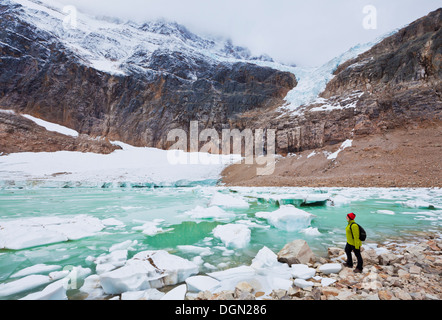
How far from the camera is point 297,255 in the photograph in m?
3.55

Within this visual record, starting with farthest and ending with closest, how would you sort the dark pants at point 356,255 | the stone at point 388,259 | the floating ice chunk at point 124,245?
the floating ice chunk at point 124,245 < the stone at point 388,259 < the dark pants at point 356,255


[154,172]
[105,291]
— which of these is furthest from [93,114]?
[105,291]

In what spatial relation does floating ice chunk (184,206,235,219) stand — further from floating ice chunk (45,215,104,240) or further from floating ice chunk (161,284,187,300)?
floating ice chunk (161,284,187,300)

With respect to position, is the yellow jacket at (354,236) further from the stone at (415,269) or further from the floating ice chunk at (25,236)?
→ the floating ice chunk at (25,236)

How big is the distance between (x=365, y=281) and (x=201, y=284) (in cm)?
213

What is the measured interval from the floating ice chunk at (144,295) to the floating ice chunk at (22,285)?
57.6 inches

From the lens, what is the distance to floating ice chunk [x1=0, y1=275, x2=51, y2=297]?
279 centimetres

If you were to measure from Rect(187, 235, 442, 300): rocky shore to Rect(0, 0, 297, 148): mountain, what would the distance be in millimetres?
50007

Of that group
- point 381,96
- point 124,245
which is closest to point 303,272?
point 124,245

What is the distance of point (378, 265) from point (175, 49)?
74748mm

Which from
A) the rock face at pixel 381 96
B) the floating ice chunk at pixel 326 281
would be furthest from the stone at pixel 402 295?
the rock face at pixel 381 96

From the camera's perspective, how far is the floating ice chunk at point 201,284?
9.08ft

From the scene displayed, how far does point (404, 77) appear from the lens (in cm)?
2830

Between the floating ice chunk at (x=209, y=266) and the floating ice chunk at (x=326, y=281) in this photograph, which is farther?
the floating ice chunk at (x=209, y=266)
